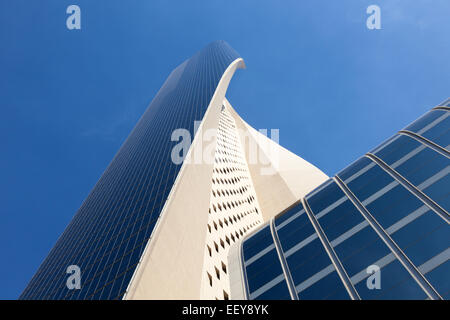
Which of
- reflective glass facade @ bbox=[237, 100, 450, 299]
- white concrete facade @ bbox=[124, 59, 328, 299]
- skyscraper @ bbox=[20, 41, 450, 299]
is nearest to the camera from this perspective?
reflective glass facade @ bbox=[237, 100, 450, 299]

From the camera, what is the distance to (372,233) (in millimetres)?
16797

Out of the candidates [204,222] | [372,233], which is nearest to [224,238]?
[204,222]

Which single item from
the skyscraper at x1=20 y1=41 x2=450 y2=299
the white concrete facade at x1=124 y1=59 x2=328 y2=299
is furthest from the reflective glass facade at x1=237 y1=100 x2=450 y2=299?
the white concrete facade at x1=124 y1=59 x2=328 y2=299

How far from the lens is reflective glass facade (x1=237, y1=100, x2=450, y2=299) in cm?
1401

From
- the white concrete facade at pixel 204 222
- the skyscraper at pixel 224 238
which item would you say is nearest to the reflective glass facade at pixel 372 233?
the skyscraper at pixel 224 238

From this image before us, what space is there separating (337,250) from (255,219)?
3686 cm

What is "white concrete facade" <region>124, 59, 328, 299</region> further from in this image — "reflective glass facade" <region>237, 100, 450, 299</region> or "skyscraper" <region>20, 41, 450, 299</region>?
"reflective glass facade" <region>237, 100, 450, 299</region>

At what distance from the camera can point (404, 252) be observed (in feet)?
48.3

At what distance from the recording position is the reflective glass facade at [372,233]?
14.0 metres

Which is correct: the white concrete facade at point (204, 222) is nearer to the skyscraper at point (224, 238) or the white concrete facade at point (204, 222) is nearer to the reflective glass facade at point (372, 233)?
the skyscraper at point (224, 238)

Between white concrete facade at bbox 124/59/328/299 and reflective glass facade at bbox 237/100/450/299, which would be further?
white concrete facade at bbox 124/59/328/299
